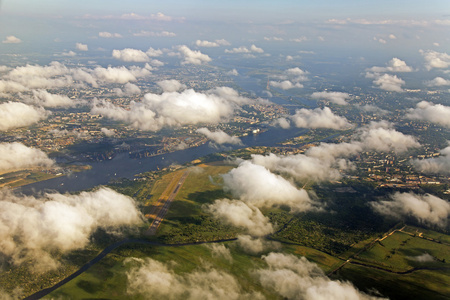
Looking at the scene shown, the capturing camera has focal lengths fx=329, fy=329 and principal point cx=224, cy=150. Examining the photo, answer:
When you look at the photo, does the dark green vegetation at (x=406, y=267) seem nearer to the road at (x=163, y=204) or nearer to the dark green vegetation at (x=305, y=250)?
the dark green vegetation at (x=305, y=250)

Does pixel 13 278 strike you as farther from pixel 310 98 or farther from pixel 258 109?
pixel 310 98

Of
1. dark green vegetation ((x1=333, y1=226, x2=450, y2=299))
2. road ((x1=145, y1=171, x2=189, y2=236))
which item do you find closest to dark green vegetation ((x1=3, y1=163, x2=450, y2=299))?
dark green vegetation ((x1=333, y1=226, x2=450, y2=299))

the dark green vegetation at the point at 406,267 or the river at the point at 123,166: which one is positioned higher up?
the dark green vegetation at the point at 406,267

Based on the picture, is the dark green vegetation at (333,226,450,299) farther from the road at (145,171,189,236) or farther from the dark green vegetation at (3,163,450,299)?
the road at (145,171,189,236)

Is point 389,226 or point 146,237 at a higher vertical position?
point 389,226

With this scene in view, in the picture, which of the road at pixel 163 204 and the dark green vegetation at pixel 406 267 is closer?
the dark green vegetation at pixel 406 267

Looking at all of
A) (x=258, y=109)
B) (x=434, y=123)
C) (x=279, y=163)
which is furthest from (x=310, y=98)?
(x=279, y=163)

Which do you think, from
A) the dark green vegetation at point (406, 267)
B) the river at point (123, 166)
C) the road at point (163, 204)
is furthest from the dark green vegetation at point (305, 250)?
the river at point (123, 166)

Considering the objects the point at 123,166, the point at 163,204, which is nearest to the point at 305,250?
the point at 163,204
